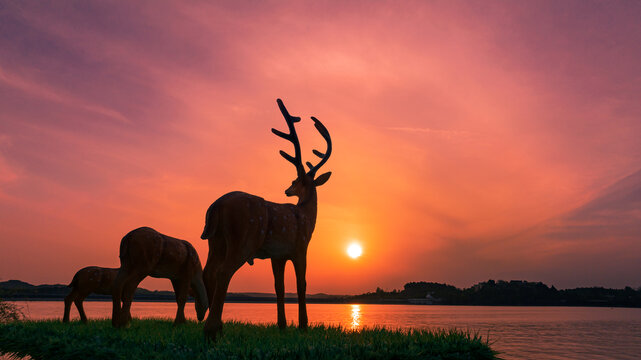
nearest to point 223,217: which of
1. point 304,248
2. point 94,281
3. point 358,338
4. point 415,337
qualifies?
point 304,248

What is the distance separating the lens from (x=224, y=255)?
7.95m

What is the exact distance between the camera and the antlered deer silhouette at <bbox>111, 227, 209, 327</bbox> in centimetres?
969

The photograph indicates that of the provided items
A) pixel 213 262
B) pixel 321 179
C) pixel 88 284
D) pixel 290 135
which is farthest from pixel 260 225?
pixel 88 284

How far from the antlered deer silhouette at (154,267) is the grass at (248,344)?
662 millimetres

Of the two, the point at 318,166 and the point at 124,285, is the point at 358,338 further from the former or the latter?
the point at 124,285

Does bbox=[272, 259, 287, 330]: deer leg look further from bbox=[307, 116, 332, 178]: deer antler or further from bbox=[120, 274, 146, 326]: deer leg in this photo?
bbox=[120, 274, 146, 326]: deer leg

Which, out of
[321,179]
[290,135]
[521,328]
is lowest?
[521,328]

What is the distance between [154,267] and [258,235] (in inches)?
137

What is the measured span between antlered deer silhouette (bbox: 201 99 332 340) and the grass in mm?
626

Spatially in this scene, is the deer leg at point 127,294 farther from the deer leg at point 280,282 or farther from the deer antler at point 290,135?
the deer antler at point 290,135

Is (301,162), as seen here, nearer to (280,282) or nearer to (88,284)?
(280,282)

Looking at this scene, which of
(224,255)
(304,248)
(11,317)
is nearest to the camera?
(224,255)

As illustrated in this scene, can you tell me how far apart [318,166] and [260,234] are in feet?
8.73

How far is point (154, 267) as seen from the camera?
10.2 m
